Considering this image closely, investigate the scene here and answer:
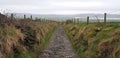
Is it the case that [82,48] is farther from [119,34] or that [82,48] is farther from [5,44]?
[5,44]

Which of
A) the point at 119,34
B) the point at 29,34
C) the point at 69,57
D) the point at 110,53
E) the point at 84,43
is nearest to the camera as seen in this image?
the point at 110,53

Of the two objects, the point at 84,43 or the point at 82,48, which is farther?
the point at 84,43

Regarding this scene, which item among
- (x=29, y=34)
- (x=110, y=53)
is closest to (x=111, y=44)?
(x=110, y=53)

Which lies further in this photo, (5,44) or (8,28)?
(8,28)

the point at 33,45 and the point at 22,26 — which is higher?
the point at 22,26

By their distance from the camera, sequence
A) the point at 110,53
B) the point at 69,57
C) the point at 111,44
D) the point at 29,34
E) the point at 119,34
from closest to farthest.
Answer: the point at 110,53 → the point at 111,44 → the point at 119,34 → the point at 69,57 → the point at 29,34

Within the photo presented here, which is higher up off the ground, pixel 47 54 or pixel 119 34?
pixel 119 34

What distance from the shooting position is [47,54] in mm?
19859

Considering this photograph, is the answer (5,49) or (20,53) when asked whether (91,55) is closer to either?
(20,53)

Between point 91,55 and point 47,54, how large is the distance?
3.74m

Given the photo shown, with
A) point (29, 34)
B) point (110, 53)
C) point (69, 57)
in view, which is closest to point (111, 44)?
point (110, 53)

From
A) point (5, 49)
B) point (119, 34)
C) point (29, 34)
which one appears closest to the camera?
point (5, 49)

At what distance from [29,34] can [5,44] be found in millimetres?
6826

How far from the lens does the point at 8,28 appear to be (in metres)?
16.4
